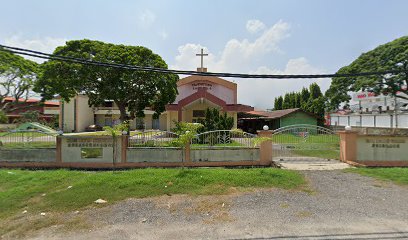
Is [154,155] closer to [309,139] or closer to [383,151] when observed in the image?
[309,139]

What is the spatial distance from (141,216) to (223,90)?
26729 millimetres

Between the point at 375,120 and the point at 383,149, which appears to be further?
the point at 375,120

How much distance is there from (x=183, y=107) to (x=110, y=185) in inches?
643

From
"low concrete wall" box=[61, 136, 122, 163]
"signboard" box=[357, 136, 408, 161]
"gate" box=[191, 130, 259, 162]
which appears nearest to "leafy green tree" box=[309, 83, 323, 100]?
"signboard" box=[357, 136, 408, 161]

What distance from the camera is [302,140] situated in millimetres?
11555

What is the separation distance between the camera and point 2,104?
1570 centimetres

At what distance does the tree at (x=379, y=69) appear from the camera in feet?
50.1

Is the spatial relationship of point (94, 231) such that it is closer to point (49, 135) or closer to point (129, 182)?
point (129, 182)

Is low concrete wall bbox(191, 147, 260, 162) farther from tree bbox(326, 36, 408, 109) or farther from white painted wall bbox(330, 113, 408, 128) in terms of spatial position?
white painted wall bbox(330, 113, 408, 128)

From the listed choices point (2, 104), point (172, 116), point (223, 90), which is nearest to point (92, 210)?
point (2, 104)

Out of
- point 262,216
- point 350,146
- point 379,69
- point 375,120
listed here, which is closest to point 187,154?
point 262,216

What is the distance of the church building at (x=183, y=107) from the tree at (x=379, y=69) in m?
9.09

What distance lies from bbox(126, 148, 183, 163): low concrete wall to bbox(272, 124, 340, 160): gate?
4219 mm

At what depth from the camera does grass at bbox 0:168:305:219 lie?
626cm
